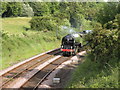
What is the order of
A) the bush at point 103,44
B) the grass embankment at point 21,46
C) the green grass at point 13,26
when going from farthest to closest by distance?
the green grass at point 13,26 → the grass embankment at point 21,46 → the bush at point 103,44

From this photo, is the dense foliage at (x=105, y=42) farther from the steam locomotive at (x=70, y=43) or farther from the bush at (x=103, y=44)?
the steam locomotive at (x=70, y=43)

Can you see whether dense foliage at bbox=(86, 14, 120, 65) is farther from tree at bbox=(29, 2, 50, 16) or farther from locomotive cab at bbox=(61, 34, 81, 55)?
tree at bbox=(29, 2, 50, 16)

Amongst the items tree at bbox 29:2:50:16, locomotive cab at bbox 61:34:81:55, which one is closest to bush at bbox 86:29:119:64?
locomotive cab at bbox 61:34:81:55

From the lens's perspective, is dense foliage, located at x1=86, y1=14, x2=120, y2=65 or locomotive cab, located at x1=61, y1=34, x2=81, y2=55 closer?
dense foliage, located at x1=86, y1=14, x2=120, y2=65

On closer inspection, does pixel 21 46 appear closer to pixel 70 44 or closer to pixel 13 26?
pixel 70 44

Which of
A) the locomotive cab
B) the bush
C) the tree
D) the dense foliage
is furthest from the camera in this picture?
the tree

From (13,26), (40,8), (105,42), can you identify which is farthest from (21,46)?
(40,8)

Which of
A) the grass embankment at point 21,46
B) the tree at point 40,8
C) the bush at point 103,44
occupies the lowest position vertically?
the grass embankment at point 21,46

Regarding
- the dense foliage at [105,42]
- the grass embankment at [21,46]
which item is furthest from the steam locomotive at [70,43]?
the dense foliage at [105,42]

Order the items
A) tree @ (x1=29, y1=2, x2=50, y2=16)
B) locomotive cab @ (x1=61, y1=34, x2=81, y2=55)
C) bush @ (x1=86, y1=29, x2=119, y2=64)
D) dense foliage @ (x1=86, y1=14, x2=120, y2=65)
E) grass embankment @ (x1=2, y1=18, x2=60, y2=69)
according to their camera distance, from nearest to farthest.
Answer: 1. dense foliage @ (x1=86, y1=14, x2=120, y2=65)
2. bush @ (x1=86, y1=29, x2=119, y2=64)
3. grass embankment @ (x1=2, y1=18, x2=60, y2=69)
4. locomotive cab @ (x1=61, y1=34, x2=81, y2=55)
5. tree @ (x1=29, y1=2, x2=50, y2=16)

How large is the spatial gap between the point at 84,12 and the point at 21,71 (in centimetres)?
6308

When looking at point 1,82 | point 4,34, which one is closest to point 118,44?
point 1,82

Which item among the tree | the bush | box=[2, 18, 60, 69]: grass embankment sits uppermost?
the tree

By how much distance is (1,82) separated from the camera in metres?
16.9
